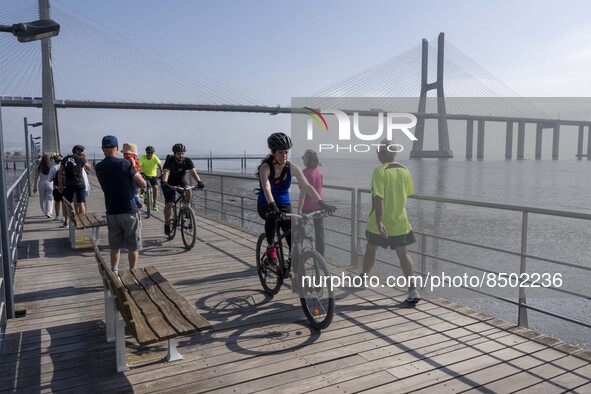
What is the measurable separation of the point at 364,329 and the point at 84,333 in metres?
2.28

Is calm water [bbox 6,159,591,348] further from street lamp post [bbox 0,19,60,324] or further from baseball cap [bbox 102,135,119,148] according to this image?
street lamp post [bbox 0,19,60,324]

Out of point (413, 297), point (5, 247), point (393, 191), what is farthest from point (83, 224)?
point (413, 297)

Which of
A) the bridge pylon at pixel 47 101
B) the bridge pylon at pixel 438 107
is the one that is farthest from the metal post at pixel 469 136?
the bridge pylon at pixel 47 101

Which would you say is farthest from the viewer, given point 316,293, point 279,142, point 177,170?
point 177,170

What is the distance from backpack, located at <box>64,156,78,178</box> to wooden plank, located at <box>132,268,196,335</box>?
492cm

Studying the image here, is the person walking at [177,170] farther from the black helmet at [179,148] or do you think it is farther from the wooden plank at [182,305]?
the wooden plank at [182,305]

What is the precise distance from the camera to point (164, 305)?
3504mm

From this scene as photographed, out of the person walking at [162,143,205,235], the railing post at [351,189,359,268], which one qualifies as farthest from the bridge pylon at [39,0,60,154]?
the railing post at [351,189,359,268]

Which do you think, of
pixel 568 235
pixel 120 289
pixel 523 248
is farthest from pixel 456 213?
pixel 120 289

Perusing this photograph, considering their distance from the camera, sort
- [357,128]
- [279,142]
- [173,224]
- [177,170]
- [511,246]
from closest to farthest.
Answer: [279,142], [357,128], [177,170], [173,224], [511,246]

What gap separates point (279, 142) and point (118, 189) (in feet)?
5.79

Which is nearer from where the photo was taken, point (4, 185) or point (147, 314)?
point (147, 314)

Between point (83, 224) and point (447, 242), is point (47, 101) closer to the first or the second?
point (447, 242)

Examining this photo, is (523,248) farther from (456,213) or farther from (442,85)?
(442,85)
